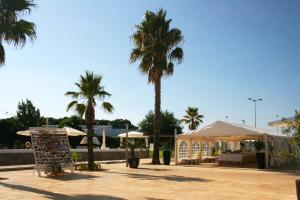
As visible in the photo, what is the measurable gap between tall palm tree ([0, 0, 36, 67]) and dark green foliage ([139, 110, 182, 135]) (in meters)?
50.2

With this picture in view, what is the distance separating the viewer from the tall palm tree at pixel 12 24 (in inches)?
633

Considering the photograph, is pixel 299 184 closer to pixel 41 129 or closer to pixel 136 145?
pixel 41 129

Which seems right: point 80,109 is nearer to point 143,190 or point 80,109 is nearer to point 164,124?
point 143,190

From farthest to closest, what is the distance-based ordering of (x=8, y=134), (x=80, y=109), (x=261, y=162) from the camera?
(x=8, y=134)
(x=261, y=162)
(x=80, y=109)

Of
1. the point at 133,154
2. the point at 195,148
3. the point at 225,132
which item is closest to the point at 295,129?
the point at 133,154

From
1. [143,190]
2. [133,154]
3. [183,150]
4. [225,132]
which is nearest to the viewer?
[143,190]

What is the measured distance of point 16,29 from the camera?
1623 cm

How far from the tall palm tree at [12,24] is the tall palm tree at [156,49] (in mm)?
10779

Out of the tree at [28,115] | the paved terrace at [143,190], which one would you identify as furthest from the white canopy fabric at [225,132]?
the tree at [28,115]

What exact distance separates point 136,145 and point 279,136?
894cm

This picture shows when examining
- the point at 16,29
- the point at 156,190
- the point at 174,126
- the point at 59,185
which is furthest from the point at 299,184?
the point at 174,126

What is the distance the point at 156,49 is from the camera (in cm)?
2605

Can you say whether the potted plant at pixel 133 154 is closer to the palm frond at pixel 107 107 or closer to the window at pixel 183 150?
the palm frond at pixel 107 107

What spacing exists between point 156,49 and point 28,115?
127 feet
